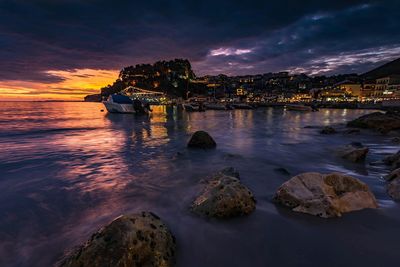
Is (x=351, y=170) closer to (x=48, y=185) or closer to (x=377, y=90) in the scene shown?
(x=48, y=185)

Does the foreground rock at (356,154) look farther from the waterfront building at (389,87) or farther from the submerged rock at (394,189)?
the waterfront building at (389,87)

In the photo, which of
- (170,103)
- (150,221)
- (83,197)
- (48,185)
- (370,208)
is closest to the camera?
(150,221)

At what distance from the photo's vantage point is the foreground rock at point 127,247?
12.5ft

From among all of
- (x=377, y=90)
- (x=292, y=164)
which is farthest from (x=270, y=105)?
(x=292, y=164)

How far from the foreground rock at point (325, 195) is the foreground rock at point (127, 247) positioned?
3766 mm

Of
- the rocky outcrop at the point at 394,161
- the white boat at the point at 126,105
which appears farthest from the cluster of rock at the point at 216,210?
the white boat at the point at 126,105

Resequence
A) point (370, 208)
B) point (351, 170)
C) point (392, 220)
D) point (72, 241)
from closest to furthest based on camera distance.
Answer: point (72, 241), point (392, 220), point (370, 208), point (351, 170)

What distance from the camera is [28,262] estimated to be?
15.7 feet

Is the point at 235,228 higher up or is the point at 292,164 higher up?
the point at 235,228

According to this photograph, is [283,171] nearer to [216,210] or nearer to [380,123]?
[216,210]

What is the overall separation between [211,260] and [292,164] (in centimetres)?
958

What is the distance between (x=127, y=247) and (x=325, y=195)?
16.8 ft

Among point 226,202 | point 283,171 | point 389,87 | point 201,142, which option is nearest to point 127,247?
point 226,202

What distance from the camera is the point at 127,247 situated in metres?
3.93
